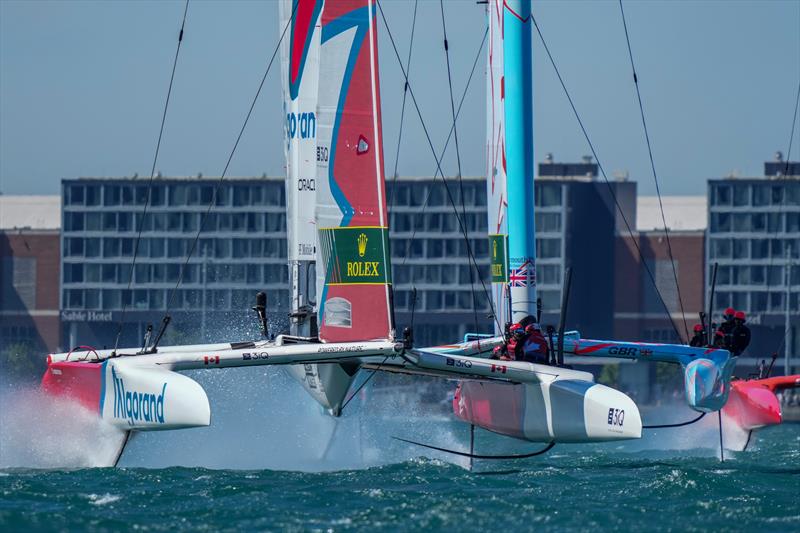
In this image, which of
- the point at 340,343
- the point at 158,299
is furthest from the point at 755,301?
the point at 340,343

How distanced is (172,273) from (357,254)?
182 ft

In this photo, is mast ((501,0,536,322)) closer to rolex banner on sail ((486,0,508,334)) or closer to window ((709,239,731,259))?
rolex banner on sail ((486,0,508,334))

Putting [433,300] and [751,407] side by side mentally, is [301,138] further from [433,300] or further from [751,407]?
[433,300]

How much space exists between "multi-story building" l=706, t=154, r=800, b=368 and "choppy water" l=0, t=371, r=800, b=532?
4867 centimetres

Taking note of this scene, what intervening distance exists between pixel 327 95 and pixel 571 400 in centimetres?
349

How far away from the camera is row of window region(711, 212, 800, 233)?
2640 inches

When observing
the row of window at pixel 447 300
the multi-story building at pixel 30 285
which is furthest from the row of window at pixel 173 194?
the row of window at pixel 447 300

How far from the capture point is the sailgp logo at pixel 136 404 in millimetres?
12570

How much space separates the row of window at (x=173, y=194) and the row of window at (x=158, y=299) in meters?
3.88

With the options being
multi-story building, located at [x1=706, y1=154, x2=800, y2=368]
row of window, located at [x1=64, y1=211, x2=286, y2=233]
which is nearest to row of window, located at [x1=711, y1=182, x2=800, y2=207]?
multi-story building, located at [x1=706, y1=154, x2=800, y2=368]

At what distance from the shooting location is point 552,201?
219 feet

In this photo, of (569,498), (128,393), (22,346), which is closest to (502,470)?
(569,498)

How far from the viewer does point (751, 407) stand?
1784cm

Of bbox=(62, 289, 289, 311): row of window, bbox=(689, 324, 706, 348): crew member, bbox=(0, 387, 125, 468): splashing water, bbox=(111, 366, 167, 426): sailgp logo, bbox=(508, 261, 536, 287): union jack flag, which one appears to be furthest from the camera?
bbox=(62, 289, 289, 311): row of window
